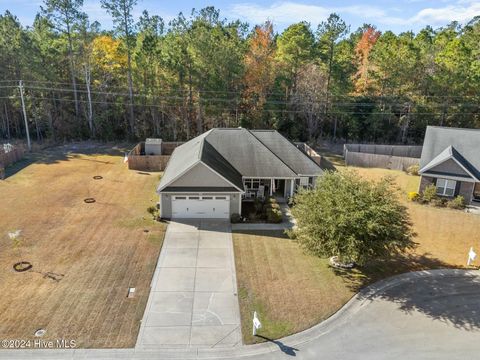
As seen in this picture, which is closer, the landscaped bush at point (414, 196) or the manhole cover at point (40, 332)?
the manhole cover at point (40, 332)

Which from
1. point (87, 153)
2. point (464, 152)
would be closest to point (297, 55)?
point (464, 152)

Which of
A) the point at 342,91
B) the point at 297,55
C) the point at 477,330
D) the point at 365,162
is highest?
the point at 297,55

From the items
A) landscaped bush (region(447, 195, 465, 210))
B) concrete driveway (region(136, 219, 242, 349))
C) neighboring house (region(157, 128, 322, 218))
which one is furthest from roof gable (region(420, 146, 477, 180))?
concrete driveway (region(136, 219, 242, 349))

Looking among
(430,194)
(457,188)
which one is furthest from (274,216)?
(457,188)

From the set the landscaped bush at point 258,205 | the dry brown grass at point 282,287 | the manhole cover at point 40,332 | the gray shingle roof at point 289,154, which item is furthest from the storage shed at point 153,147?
the manhole cover at point 40,332

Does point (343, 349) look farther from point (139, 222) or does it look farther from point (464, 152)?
point (464, 152)

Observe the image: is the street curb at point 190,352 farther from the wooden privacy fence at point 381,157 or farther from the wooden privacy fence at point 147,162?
the wooden privacy fence at point 381,157
